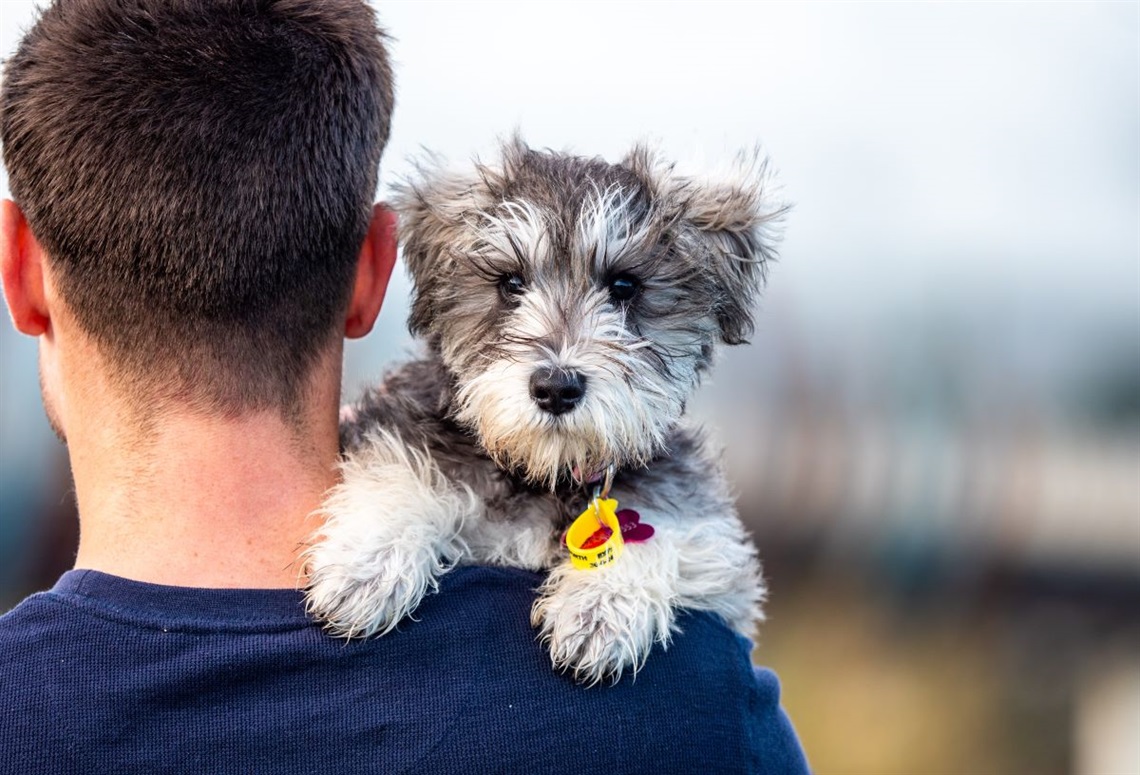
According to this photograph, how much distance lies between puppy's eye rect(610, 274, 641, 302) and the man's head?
963 millimetres

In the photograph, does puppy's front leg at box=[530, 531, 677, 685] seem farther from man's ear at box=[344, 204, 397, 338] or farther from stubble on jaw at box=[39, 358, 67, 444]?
stubble on jaw at box=[39, 358, 67, 444]

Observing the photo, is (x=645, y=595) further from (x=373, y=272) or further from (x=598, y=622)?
(x=373, y=272)

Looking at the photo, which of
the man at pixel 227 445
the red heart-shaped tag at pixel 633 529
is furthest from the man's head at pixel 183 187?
the red heart-shaped tag at pixel 633 529

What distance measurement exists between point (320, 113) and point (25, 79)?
2.44 ft

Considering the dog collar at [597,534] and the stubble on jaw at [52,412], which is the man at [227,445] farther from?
the dog collar at [597,534]

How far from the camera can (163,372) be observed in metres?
3.17

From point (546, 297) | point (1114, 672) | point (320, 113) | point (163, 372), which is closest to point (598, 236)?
point (546, 297)

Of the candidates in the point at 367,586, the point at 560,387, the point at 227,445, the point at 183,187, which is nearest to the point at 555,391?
the point at 560,387

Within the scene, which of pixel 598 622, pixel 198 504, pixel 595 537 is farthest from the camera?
pixel 595 537

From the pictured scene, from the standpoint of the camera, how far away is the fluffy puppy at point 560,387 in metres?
3.61

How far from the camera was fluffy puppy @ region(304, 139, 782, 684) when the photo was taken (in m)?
3.61

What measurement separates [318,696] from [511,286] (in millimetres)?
1610

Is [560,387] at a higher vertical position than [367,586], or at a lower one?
higher

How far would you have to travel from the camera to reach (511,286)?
3.98 metres
